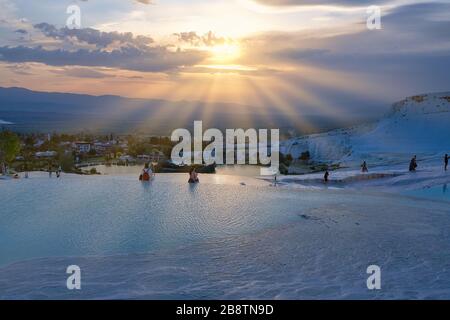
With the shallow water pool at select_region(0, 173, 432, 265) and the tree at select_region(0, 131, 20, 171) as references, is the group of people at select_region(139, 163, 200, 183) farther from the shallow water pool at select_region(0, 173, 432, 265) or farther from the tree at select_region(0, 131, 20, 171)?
the tree at select_region(0, 131, 20, 171)

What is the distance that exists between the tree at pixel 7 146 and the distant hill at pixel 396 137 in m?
16.4

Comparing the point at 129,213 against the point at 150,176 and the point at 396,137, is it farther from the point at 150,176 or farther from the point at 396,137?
the point at 396,137

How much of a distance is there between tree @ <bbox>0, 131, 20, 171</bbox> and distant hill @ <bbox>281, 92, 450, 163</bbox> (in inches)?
646

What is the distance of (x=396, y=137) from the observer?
28.9 meters

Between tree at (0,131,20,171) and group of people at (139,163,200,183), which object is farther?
tree at (0,131,20,171)

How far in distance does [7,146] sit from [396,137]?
73.4 ft

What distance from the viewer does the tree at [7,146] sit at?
1862 centimetres

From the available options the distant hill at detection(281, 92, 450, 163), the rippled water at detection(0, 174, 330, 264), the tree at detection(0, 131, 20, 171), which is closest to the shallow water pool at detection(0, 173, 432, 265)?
the rippled water at detection(0, 174, 330, 264)

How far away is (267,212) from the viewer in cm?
951

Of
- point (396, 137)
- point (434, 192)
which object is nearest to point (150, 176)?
point (434, 192)

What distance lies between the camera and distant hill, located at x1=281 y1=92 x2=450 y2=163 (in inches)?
1017
